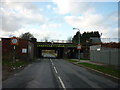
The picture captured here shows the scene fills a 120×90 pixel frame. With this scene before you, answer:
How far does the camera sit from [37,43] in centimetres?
6794

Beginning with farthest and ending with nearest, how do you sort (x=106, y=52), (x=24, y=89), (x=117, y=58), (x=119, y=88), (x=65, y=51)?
(x=65, y=51), (x=106, y=52), (x=117, y=58), (x=119, y=88), (x=24, y=89)

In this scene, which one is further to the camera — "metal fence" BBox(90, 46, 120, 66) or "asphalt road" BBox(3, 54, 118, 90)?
"metal fence" BBox(90, 46, 120, 66)

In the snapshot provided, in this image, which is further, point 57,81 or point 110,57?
point 110,57

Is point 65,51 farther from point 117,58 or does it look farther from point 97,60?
point 117,58

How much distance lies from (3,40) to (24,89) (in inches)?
1322

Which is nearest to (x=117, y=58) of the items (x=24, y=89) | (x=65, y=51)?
(x=24, y=89)

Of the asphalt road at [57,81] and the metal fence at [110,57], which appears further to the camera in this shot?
the metal fence at [110,57]

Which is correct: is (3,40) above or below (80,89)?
above

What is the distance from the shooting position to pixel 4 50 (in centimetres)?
4009

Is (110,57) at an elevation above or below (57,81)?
above

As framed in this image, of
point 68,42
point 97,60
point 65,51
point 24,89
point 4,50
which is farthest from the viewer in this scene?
point 68,42

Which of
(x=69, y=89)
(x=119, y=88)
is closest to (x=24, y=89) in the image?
(x=69, y=89)

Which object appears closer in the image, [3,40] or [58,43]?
[3,40]

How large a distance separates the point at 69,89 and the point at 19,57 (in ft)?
108
